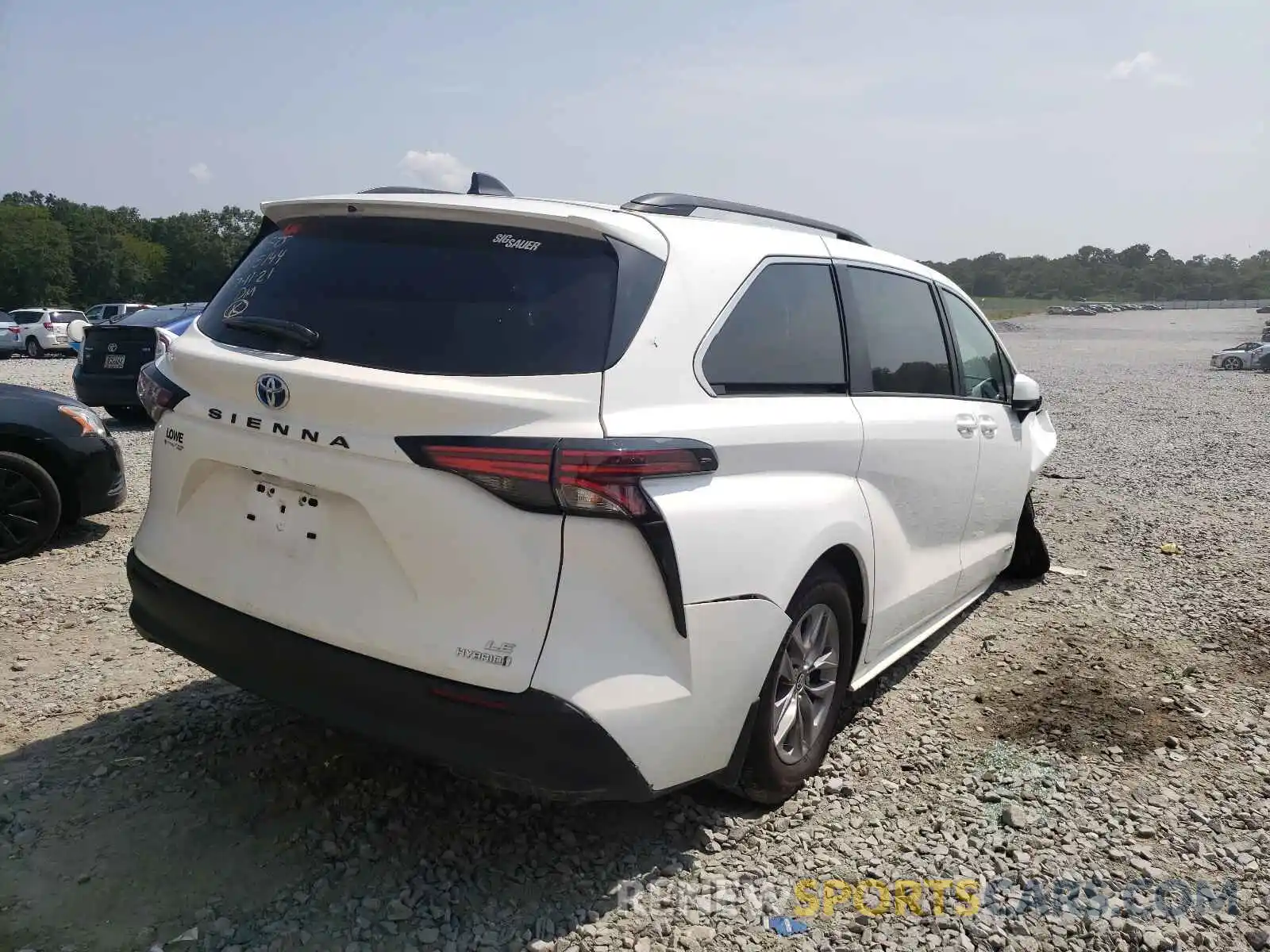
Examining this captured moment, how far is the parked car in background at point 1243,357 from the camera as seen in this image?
1238 inches

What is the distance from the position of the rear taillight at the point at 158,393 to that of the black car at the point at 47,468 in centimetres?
314

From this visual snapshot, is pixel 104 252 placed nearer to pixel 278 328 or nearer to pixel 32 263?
pixel 32 263

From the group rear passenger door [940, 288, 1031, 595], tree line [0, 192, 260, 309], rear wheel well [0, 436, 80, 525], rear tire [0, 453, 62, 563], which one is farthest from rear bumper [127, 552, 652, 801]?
tree line [0, 192, 260, 309]

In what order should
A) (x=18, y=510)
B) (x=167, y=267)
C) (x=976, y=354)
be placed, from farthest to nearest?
1. (x=167, y=267)
2. (x=18, y=510)
3. (x=976, y=354)

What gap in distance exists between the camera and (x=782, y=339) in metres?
3.20

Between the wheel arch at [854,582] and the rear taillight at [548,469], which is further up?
the rear taillight at [548,469]

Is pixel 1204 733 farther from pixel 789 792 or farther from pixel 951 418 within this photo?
pixel 789 792

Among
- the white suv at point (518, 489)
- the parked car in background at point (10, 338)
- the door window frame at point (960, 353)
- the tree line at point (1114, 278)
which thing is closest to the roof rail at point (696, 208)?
the white suv at point (518, 489)

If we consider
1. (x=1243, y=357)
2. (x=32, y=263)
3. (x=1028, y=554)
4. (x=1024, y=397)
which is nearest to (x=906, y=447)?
(x=1024, y=397)

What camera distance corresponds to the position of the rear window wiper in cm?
271

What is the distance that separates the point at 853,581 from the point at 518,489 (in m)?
1.54

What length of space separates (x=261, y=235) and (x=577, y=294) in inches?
53.3

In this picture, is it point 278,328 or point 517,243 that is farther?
point 278,328

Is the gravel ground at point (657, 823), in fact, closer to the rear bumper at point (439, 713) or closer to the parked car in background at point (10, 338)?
the rear bumper at point (439, 713)
